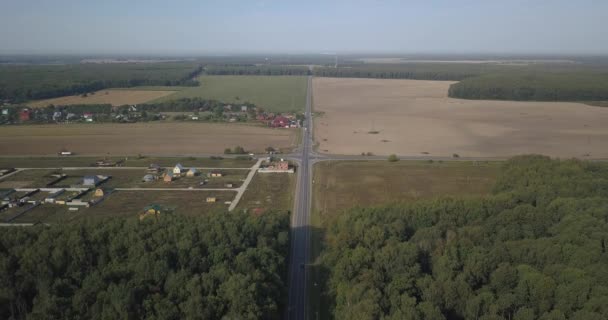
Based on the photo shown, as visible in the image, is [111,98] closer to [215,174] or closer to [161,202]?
[215,174]

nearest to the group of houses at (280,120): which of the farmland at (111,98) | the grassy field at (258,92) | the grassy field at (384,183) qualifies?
the grassy field at (258,92)

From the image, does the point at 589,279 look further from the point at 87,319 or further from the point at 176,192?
the point at 176,192

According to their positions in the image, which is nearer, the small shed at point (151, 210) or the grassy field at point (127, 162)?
the small shed at point (151, 210)

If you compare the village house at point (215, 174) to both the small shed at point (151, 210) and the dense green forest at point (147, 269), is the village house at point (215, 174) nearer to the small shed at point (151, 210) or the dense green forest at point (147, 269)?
the small shed at point (151, 210)

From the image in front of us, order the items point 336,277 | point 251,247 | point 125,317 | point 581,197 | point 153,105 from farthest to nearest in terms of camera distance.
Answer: point 153,105 < point 581,197 < point 251,247 < point 336,277 < point 125,317

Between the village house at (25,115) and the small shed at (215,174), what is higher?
the village house at (25,115)

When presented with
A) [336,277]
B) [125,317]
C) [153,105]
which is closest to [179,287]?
[125,317]

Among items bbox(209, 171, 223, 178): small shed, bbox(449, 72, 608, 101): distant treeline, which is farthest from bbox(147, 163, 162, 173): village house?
bbox(449, 72, 608, 101): distant treeline
